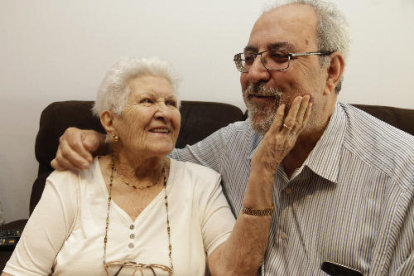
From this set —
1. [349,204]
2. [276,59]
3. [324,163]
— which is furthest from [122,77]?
[349,204]

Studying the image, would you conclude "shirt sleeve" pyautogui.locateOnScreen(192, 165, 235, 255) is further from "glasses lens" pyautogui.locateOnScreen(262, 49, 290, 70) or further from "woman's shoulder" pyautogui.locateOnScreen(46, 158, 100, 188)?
"glasses lens" pyautogui.locateOnScreen(262, 49, 290, 70)

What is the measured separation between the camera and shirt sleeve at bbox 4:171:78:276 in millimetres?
1156

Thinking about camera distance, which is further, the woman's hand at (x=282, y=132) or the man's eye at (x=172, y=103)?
the man's eye at (x=172, y=103)

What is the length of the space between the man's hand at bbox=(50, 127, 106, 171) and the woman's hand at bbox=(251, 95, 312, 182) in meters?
0.67

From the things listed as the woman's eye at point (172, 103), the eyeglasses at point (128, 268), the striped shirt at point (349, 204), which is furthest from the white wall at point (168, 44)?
the eyeglasses at point (128, 268)

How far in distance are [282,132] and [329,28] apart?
40 centimetres

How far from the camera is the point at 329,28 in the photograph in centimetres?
112

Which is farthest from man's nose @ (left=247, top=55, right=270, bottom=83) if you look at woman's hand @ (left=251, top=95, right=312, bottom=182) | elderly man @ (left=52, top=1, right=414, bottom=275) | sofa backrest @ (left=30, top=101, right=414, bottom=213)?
sofa backrest @ (left=30, top=101, right=414, bottom=213)

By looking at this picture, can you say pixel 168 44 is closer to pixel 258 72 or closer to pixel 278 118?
pixel 258 72

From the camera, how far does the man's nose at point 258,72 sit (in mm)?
1120

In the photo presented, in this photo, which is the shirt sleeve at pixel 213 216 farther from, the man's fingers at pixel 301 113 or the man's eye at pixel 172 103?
the man's fingers at pixel 301 113

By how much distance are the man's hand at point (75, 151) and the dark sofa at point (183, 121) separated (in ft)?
1.12

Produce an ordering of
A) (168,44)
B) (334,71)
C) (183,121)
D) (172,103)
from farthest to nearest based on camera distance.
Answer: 1. (168,44)
2. (183,121)
3. (172,103)
4. (334,71)

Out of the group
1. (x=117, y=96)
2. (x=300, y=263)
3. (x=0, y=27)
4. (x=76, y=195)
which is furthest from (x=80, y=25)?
(x=300, y=263)
